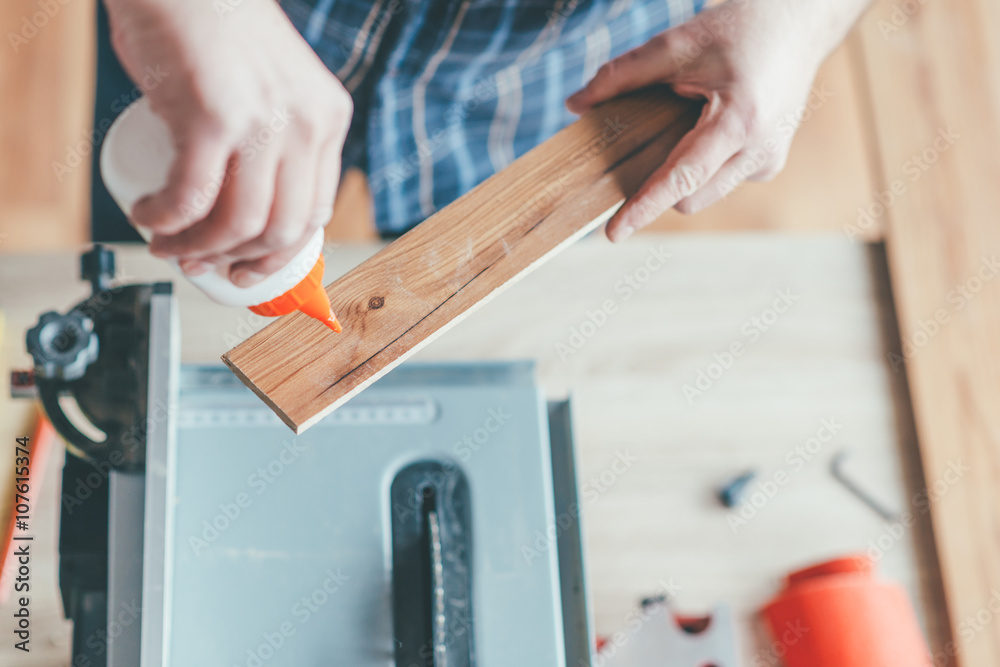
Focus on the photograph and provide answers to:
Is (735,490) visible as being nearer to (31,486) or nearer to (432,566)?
(432,566)

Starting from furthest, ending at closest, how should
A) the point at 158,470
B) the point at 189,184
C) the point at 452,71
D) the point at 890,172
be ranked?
the point at 890,172 < the point at 452,71 < the point at 158,470 < the point at 189,184

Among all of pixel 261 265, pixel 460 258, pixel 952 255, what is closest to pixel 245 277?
pixel 261 265

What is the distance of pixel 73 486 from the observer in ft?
1.93

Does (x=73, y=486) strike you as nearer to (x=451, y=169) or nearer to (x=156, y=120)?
(x=156, y=120)

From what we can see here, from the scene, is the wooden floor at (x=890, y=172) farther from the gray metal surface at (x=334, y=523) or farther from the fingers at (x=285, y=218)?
the fingers at (x=285, y=218)

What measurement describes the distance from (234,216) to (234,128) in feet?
0.14

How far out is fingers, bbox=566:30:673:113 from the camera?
63 cm

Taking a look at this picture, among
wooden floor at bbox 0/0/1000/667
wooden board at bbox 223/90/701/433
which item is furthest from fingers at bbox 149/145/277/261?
wooden floor at bbox 0/0/1000/667

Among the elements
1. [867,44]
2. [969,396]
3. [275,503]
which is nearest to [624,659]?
[275,503]

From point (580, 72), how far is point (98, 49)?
0.69 meters

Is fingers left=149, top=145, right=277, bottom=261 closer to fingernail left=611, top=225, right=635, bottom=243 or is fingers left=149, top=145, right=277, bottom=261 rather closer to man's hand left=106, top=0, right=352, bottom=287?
man's hand left=106, top=0, right=352, bottom=287

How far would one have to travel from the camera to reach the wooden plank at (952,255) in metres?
0.92

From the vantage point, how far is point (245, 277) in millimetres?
396

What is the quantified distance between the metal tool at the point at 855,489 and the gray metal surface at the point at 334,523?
0.44m
